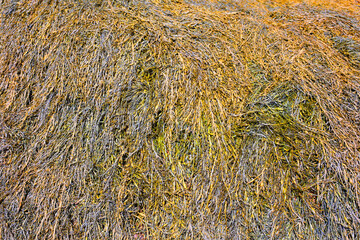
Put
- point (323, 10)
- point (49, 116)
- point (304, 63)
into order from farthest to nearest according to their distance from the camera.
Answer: point (323, 10) < point (304, 63) < point (49, 116)

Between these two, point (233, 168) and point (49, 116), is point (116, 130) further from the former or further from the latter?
point (233, 168)

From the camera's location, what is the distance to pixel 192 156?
1483 mm

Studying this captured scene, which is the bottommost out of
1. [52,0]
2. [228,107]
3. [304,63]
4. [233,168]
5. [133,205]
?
[133,205]

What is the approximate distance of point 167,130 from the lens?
4.94ft

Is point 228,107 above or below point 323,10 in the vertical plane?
below

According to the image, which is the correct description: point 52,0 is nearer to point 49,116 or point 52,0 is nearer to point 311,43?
point 49,116

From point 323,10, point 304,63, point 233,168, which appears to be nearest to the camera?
point 233,168

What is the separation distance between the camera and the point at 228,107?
5.10ft

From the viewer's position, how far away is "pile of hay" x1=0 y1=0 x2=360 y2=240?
143cm

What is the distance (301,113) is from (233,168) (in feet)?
1.88

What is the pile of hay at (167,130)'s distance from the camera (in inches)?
56.2

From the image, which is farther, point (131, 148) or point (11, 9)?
point (11, 9)

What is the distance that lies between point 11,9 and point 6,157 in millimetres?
1058

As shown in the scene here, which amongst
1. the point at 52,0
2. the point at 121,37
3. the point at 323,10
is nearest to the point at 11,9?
the point at 52,0
